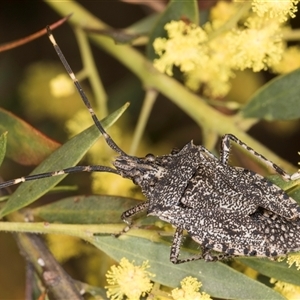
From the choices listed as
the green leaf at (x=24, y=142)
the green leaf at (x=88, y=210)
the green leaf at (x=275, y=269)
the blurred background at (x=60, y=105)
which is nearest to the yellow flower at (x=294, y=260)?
the green leaf at (x=275, y=269)

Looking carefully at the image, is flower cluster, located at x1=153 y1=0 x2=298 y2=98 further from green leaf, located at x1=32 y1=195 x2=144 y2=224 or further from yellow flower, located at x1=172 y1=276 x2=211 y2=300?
yellow flower, located at x1=172 y1=276 x2=211 y2=300

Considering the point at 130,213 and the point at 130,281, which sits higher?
the point at 130,213

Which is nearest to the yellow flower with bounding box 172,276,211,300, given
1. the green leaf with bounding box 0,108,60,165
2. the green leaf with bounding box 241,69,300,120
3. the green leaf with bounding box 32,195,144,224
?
the green leaf with bounding box 32,195,144,224

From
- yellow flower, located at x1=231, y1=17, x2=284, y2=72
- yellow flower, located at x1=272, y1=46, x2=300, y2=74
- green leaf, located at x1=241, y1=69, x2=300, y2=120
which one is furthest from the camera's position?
yellow flower, located at x1=272, y1=46, x2=300, y2=74

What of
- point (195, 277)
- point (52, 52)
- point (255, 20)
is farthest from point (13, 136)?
point (52, 52)

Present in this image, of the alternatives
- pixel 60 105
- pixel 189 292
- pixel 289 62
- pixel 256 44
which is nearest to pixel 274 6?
pixel 256 44

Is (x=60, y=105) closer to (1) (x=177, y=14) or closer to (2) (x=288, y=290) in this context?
(1) (x=177, y=14)
